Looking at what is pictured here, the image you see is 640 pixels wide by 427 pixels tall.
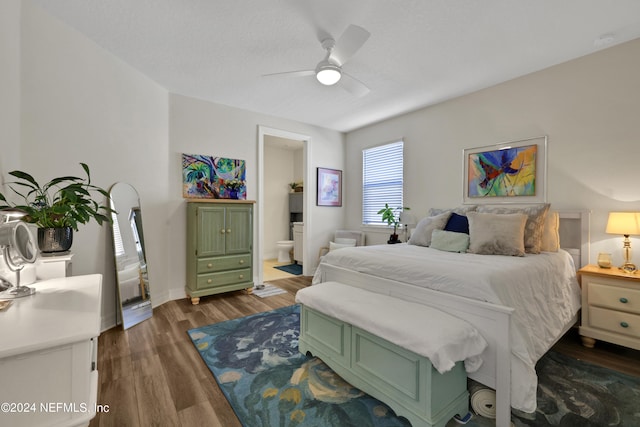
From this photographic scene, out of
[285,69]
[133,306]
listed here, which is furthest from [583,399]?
[133,306]

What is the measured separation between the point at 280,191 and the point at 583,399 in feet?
19.9

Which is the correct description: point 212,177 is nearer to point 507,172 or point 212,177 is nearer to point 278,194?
point 278,194

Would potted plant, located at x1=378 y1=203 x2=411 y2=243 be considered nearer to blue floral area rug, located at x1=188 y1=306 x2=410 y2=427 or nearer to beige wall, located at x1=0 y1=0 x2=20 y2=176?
blue floral area rug, located at x1=188 y1=306 x2=410 y2=427

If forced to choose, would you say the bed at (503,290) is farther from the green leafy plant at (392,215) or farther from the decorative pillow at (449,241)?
the green leafy plant at (392,215)

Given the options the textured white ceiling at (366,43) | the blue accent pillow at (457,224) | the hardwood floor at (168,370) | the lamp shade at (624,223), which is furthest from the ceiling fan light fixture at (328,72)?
the lamp shade at (624,223)

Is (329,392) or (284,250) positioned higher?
(284,250)

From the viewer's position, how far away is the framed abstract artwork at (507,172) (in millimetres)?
3055

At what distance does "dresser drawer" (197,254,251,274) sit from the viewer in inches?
141

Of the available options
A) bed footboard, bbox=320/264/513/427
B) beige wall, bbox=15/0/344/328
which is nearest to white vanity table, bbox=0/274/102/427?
beige wall, bbox=15/0/344/328

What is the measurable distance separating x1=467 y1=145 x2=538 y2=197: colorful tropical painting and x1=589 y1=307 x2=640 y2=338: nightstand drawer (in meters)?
1.27


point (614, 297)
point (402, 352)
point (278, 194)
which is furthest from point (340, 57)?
point (278, 194)

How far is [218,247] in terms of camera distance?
12.1 feet

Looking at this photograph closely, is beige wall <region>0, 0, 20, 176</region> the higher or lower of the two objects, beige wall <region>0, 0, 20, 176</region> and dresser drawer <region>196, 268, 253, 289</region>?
the higher

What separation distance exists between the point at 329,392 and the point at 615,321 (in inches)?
96.9
